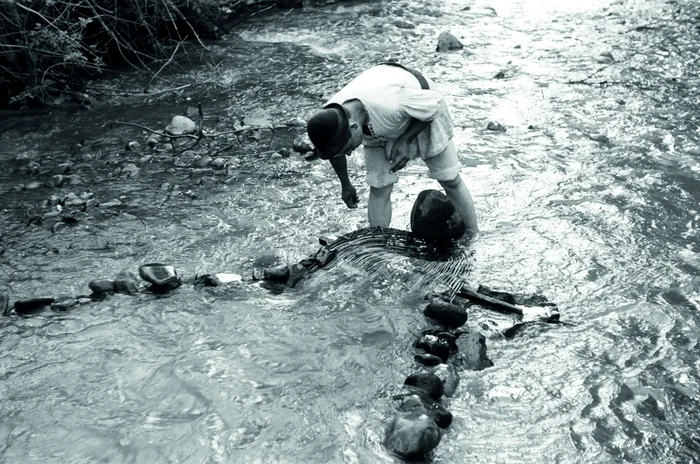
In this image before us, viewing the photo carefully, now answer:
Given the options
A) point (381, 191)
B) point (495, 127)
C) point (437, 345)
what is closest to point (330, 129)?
point (381, 191)

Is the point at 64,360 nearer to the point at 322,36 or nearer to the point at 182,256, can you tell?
the point at 182,256

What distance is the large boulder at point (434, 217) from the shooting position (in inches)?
169

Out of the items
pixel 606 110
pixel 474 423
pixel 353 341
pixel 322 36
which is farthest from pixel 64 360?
pixel 322 36

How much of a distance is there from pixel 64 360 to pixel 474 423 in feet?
6.32

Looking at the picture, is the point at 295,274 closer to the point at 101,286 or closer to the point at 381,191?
the point at 381,191

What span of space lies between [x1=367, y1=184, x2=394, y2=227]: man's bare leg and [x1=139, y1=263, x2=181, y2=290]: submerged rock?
1204mm

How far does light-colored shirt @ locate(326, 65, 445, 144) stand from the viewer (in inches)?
153

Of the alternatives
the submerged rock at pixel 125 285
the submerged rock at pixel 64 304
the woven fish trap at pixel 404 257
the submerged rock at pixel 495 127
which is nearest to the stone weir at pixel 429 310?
the woven fish trap at pixel 404 257

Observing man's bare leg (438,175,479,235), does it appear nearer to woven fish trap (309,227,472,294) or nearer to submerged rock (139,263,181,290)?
woven fish trap (309,227,472,294)

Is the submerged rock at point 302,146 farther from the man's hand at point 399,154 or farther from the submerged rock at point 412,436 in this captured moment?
the submerged rock at point 412,436

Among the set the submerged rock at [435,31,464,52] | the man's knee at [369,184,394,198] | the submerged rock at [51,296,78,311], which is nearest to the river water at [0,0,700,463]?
the submerged rock at [51,296,78,311]

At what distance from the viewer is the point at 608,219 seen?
4828 millimetres

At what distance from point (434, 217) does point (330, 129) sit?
0.94m

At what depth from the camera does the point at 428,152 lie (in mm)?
4145
